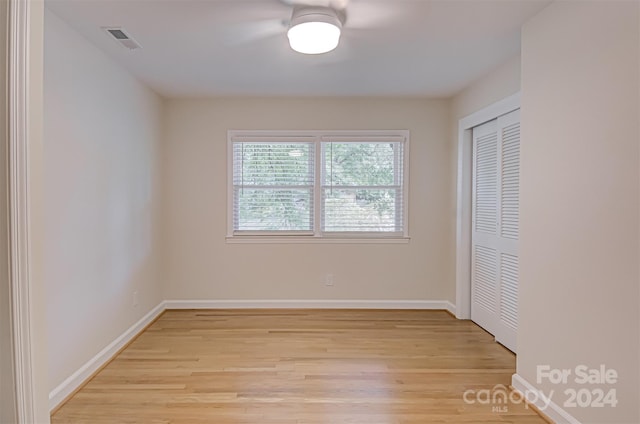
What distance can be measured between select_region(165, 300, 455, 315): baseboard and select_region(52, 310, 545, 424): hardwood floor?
34cm

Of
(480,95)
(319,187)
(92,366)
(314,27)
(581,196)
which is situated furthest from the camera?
(319,187)

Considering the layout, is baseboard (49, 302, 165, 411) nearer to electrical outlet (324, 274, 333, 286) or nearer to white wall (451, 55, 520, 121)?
electrical outlet (324, 274, 333, 286)

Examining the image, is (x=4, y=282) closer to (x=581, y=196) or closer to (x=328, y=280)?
(x=581, y=196)

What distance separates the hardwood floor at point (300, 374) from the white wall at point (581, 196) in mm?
609

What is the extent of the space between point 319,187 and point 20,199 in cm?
339

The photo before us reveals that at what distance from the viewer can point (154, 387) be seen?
259 cm

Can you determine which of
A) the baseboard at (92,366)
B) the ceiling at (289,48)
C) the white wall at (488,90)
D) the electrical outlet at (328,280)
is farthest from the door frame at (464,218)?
the baseboard at (92,366)

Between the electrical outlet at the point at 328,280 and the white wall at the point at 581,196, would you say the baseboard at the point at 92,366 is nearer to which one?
the electrical outlet at the point at 328,280

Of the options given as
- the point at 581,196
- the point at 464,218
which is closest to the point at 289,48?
the point at 581,196

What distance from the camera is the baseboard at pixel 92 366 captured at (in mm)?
2358

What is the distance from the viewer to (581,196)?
76.9 inches

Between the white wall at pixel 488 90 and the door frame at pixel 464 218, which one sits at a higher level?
the white wall at pixel 488 90

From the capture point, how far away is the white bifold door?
125 inches

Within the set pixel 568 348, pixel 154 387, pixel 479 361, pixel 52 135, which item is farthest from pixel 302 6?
pixel 479 361
